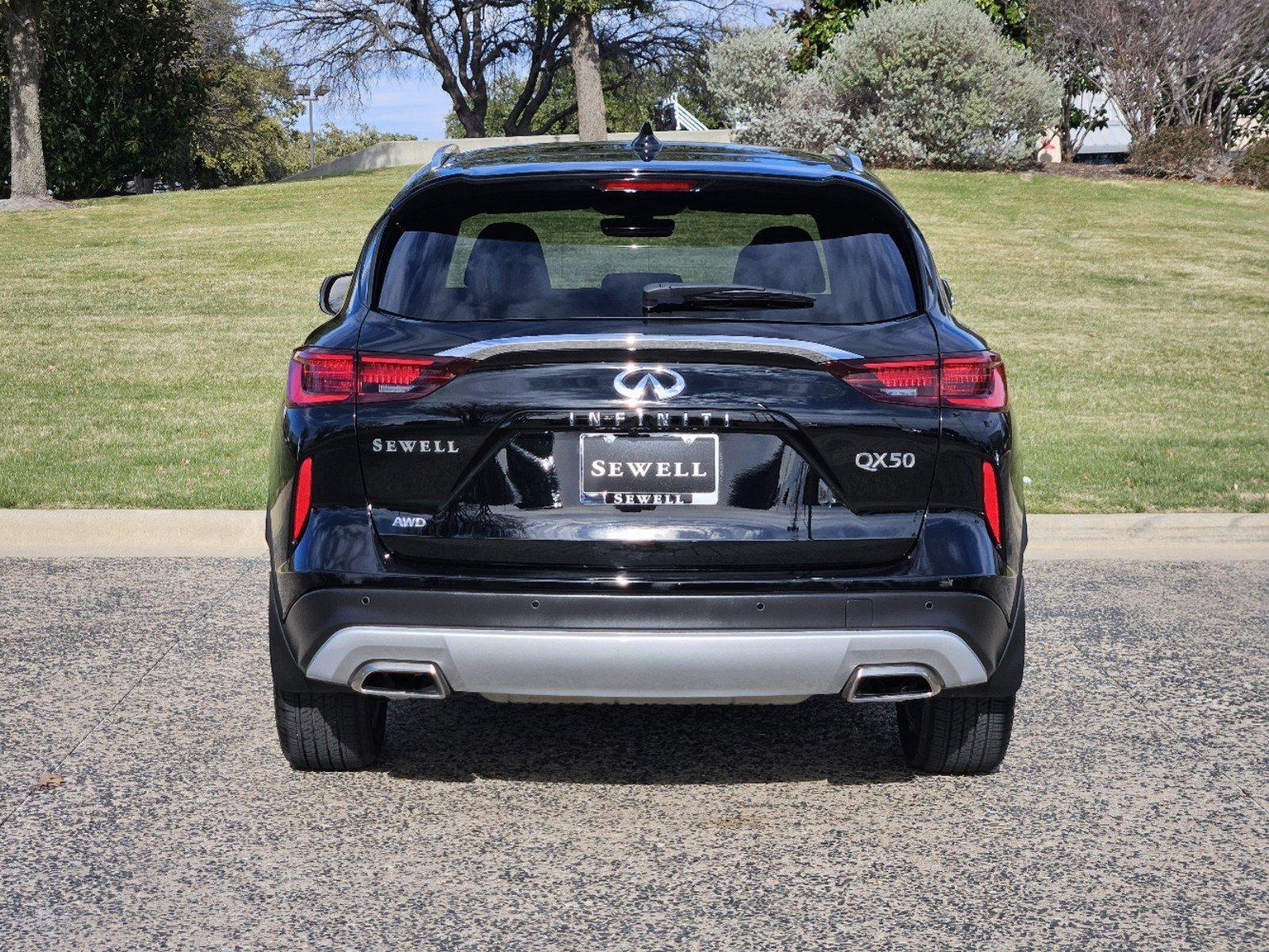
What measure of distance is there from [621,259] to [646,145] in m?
0.41

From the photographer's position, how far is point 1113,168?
3147 centimetres

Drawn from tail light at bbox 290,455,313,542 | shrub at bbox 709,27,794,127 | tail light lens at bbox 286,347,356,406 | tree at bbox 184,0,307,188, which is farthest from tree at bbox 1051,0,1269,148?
tail light at bbox 290,455,313,542

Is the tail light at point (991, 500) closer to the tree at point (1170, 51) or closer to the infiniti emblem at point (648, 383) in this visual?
the infiniti emblem at point (648, 383)

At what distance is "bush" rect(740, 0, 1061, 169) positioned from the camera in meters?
29.1

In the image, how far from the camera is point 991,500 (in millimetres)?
3912

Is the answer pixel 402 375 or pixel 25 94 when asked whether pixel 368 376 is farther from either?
pixel 25 94

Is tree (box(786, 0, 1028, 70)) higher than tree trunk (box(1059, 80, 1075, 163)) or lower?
higher

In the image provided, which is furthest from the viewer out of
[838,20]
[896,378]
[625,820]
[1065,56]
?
[838,20]

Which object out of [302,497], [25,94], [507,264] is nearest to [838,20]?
[25,94]

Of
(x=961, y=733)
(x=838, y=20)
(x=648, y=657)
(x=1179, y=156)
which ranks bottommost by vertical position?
(x=1179, y=156)

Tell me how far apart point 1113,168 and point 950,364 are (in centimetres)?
2971

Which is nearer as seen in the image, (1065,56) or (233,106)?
(1065,56)

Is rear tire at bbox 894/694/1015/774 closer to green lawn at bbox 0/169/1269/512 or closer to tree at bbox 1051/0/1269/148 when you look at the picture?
green lawn at bbox 0/169/1269/512

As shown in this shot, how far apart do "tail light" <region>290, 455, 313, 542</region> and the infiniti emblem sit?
0.83m
